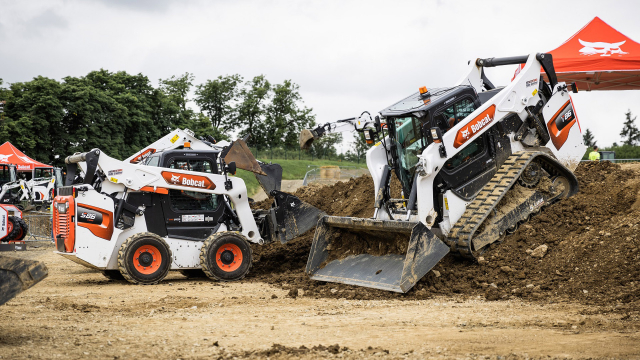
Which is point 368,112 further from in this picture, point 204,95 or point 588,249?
point 204,95

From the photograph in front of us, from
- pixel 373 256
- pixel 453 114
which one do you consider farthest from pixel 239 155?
pixel 453 114

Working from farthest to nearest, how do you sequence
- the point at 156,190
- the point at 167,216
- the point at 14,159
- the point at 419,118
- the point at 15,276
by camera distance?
1. the point at 14,159
2. the point at 167,216
3. the point at 156,190
4. the point at 419,118
5. the point at 15,276

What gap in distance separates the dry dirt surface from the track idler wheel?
1.73 feet

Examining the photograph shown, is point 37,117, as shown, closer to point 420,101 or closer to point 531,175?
point 420,101

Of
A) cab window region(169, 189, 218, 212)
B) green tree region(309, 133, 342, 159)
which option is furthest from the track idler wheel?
green tree region(309, 133, 342, 159)

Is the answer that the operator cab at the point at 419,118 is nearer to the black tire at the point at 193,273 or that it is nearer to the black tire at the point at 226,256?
the black tire at the point at 226,256

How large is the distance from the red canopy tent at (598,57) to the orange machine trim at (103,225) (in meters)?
12.5

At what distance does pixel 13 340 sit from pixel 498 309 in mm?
5155

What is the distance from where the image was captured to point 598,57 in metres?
17.2

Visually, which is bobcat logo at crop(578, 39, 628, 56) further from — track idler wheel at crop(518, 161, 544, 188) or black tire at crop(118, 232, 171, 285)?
black tire at crop(118, 232, 171, 285)

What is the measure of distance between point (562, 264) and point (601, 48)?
11.0 metres

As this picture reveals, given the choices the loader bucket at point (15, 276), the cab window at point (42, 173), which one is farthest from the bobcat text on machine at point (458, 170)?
the cab window at point (42, 173)

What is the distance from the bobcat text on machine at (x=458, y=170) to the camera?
9312mm

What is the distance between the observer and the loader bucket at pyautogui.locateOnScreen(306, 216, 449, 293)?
27.3 ft
